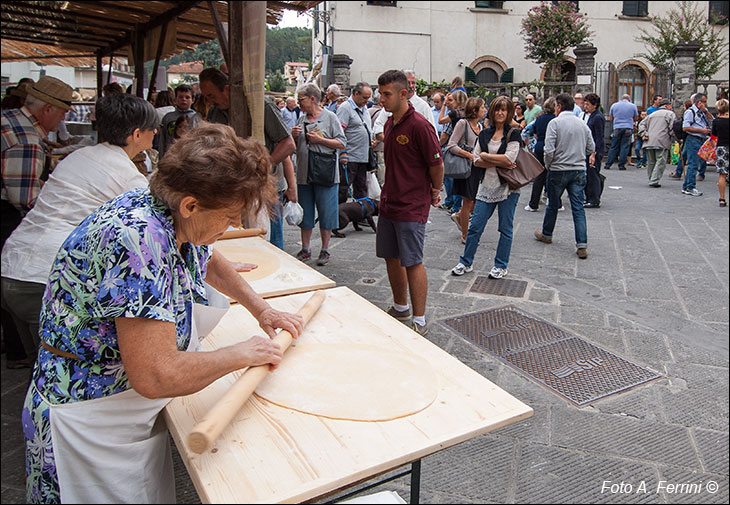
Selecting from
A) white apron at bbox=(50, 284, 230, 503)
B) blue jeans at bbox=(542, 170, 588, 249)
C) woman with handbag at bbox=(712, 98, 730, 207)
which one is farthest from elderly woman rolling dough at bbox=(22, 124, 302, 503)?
woman with handbag at bbox=(712, 98, 730, 207)

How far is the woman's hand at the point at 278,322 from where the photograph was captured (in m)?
1.65

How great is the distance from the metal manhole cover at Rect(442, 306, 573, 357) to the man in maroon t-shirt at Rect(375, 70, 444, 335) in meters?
0.34

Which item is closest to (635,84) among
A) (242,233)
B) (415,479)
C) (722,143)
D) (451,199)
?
(722,143)

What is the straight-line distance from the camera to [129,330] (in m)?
1.13

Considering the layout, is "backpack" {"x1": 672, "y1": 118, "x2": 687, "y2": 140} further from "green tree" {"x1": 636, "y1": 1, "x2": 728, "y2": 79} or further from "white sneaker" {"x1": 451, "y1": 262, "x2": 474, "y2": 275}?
"white sneaker" {"x1": 451, "y1": 262, "x2": 474, "y2": 275}

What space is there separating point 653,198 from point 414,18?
Result: 460 centimetres

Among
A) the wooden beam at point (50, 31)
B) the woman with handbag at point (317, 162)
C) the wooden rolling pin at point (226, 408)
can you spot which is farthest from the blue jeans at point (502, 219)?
the wooden beam at point (50, 31)

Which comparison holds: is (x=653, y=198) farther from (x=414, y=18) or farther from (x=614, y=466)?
(x=614, y=466)

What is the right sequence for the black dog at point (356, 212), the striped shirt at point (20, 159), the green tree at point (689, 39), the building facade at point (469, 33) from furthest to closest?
the green tree at point (689, 39) → the black dog at point (356, 212) → the building facade at point (469, 33) → the striped shirt at point (20, 159)

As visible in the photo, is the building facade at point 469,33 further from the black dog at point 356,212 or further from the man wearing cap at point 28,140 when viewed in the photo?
the man wearing cap at point 28,140

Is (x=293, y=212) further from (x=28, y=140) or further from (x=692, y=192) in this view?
(x=692, y=192)

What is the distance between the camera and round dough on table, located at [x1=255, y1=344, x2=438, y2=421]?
1.31 meters

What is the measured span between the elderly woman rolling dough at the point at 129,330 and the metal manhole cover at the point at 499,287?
3410 millimetres

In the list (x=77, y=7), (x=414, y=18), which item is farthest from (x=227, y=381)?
(x=414, y=18)
